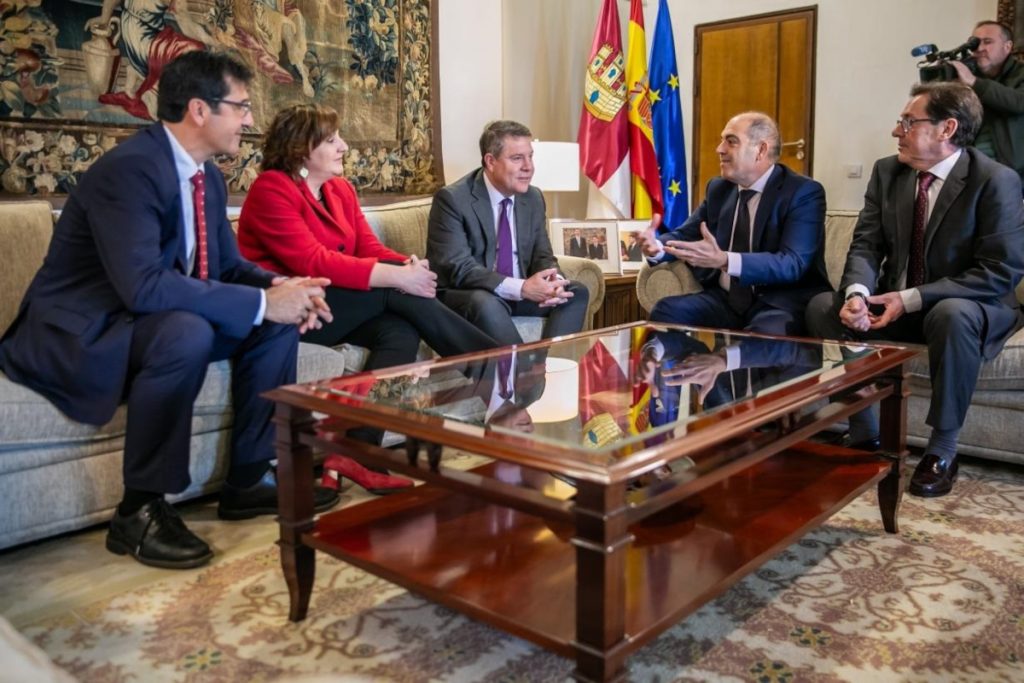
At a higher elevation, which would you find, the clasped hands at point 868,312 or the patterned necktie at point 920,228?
the patterned necktie at point 920,228

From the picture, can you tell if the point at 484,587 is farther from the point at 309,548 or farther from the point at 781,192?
the point at 781,192

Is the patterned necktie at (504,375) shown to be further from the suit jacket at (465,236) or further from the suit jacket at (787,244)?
the suit jacket at (787,244)

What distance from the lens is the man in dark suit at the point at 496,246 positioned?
313 cm

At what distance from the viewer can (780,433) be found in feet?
5.49

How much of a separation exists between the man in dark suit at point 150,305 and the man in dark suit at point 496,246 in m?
0.96

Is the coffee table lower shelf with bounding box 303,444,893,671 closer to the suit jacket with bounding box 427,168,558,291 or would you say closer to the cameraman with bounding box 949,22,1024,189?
the suit jacket with bounding box 427,168,558,291

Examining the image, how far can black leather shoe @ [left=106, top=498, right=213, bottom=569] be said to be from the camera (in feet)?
6.54

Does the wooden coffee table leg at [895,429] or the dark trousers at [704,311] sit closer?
the wooden coffee table leg at [895,429]

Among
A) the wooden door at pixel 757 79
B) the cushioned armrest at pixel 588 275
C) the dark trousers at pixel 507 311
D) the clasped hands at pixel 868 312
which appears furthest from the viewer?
the wooden door at pixel 757 79

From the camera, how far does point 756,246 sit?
3178 mm

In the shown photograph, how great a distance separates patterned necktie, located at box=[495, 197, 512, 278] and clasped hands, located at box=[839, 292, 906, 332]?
1.23m

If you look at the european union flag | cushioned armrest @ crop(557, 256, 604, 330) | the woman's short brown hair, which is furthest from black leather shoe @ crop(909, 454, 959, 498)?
the european union flag

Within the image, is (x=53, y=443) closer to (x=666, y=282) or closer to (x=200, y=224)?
(x=200, y=224)

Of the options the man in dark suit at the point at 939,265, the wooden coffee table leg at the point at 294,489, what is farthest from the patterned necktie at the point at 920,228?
the wooden coffee table leg at the point at 294,489
